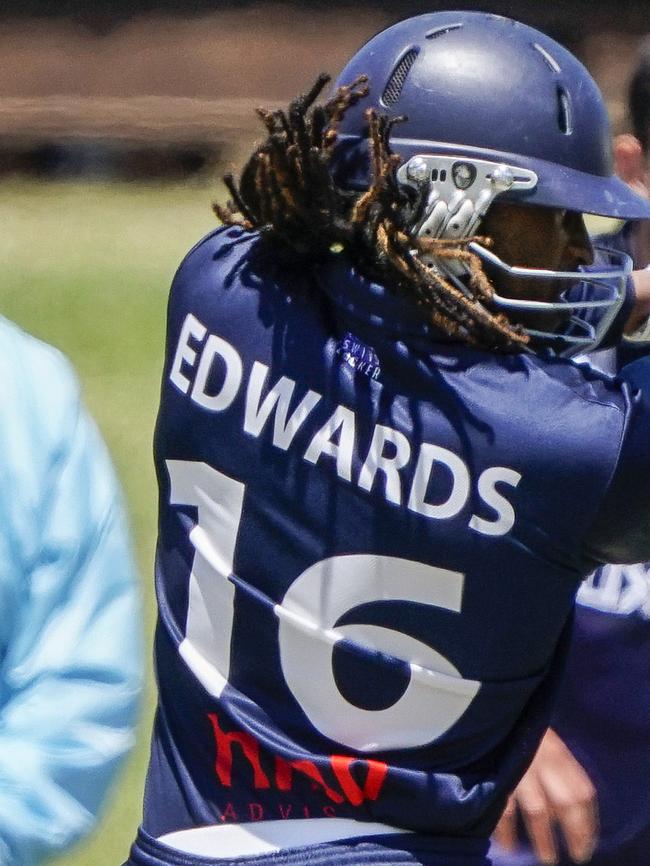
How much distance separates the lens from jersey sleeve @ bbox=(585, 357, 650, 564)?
221 centimetres

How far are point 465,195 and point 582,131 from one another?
10.8 inches

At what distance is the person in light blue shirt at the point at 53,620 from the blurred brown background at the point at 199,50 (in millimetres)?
10372

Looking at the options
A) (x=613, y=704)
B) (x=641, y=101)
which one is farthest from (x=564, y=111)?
(x=641, y=101)

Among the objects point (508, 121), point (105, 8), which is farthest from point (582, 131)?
point (105, 8)

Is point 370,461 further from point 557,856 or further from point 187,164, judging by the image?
point 187,164

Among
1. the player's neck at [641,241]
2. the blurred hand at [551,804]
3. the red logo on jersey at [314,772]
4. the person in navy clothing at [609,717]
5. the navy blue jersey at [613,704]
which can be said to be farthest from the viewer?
the player's neck at [641,241]

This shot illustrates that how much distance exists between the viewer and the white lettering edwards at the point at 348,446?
2.24m

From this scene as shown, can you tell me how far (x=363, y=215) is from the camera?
2291 mm

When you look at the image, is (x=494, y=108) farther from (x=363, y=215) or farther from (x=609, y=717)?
(x=609, y=717)

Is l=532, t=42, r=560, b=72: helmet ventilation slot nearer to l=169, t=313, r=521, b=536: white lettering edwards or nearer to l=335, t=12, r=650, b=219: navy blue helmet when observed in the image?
l=335, t=12, r=650, b=219: navy blue helmet

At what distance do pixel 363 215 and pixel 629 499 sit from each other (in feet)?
1.78

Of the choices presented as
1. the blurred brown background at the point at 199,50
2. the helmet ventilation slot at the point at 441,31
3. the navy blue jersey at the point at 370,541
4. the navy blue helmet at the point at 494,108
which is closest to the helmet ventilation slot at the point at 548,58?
the navy blue helmet at the point at 494,108

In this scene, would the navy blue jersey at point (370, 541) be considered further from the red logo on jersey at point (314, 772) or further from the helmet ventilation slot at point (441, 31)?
the helmet ventilation slot at point (441, 31)

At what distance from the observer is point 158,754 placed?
2576 mm
